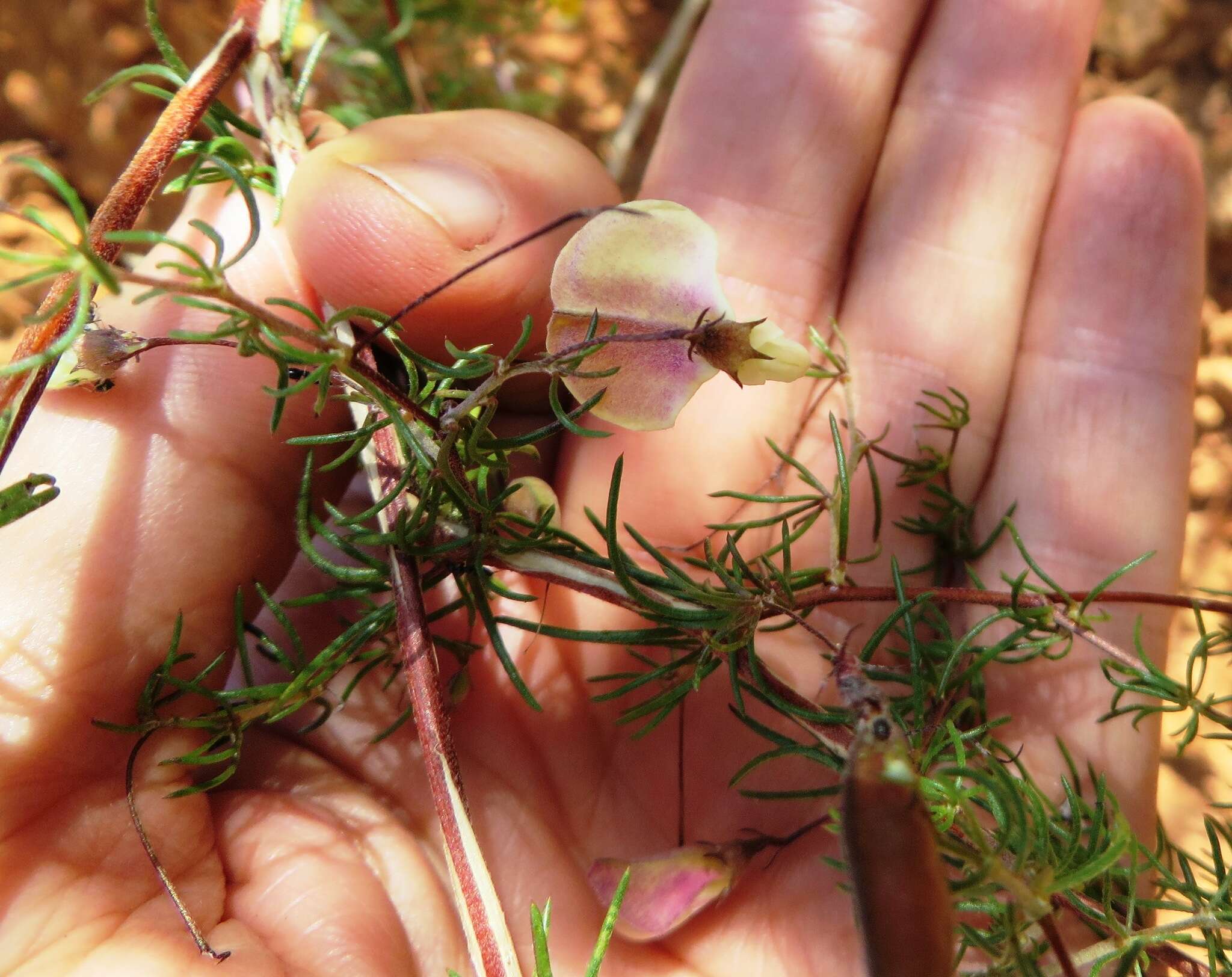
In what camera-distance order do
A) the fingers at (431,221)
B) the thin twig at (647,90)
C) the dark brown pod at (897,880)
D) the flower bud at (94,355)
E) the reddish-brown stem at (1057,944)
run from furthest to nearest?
the thin twig at (647,90), the fingers at (431,221), the flower bud at (94,355), the reddish-brown stem at (1057,944), the dark brown pod at (897,880)

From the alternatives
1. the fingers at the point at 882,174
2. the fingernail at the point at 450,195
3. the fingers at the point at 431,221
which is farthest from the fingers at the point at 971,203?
the fingernail at the point at 450,195

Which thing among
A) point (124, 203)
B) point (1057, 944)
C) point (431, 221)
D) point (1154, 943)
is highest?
point (124, 203)

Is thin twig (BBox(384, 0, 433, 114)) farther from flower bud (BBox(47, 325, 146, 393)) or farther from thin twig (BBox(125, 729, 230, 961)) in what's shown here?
thin twig (BBox(125, 729, 230, 961))

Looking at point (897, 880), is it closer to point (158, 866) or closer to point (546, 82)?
point (158, 866)

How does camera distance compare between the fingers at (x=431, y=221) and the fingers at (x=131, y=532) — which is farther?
the fingers at (x=431, y=221)

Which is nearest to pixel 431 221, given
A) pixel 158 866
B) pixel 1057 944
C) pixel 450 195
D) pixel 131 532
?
pixel 450 195

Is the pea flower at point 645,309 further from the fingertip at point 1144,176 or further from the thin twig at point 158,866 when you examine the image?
the fingertip at point 1144,176
